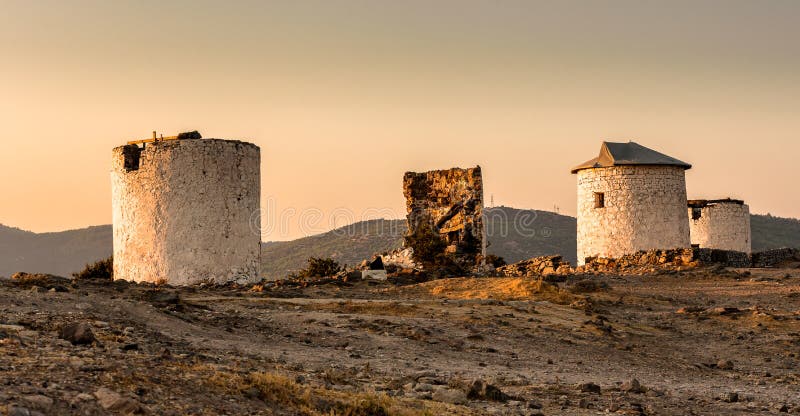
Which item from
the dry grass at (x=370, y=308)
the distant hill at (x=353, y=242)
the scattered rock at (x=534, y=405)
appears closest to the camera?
the scattered rock at (x=534, y=405)

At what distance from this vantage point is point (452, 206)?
2348 centimetres

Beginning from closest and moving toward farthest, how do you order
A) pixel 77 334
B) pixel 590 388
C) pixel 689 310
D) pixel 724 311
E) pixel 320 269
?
pixel 77 334, pixel 590 388, pixel 724 311, pixel 689 310, pixel 320 269

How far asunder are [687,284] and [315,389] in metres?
16.3

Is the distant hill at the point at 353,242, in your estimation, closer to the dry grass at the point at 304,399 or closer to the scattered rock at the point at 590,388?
the scattered rock at the point at 590,388

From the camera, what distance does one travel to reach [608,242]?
28.9 metres

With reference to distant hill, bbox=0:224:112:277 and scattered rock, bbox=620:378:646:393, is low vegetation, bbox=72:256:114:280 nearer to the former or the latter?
scattered rock, bbox=620:378:646:393

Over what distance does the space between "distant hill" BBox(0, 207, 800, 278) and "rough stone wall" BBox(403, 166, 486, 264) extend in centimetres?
3574

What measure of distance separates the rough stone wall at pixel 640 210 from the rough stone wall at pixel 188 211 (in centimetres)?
1456

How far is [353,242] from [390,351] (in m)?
55.4

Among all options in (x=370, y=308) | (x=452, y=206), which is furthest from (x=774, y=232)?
(x=370, y=308)

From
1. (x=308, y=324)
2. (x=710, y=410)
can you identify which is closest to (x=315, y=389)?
(x=710, y=410)

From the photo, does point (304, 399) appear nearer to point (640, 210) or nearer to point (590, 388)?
point (590, 388)

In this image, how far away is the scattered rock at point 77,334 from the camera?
24.4 feet

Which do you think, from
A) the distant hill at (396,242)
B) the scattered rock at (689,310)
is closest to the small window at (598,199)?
the scattered rock at (689,310)
